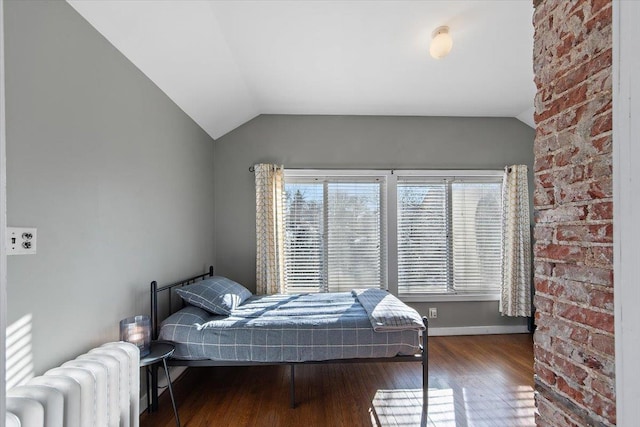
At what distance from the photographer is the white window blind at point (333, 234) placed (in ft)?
13.1

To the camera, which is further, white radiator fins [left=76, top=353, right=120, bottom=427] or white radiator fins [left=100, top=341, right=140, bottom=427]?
white radiator fins [left=100, top=341, right=140, bottom=427]

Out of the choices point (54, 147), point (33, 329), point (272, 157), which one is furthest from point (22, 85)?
point (272, 157)

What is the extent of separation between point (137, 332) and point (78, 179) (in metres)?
1.02

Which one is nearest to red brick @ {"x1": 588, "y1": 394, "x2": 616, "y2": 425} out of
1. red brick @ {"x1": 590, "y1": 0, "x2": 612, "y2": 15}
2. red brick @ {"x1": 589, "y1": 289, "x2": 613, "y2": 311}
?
red brick @ {"x1": 589, "y1": 289, "x2": 613, "y2": 311}

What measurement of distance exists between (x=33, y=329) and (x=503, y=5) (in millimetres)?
3436

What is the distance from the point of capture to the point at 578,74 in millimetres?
980

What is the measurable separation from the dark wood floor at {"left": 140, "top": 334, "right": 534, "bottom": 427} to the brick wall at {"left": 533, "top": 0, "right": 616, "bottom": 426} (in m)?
1.47

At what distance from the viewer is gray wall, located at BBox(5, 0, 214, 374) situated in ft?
4.66

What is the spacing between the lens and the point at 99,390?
1.45m

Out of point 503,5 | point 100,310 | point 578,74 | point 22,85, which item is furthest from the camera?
point 503,5

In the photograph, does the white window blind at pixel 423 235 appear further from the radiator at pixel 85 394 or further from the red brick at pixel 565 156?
the radiator at pixel 85 394

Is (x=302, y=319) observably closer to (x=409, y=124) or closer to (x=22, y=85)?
(x=22, y=85)

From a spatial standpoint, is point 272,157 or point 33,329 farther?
point 272,157

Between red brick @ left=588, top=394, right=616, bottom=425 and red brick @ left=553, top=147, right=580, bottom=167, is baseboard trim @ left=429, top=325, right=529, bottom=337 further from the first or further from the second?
red brick @ left=553, top=147, right=580, bottom=167
